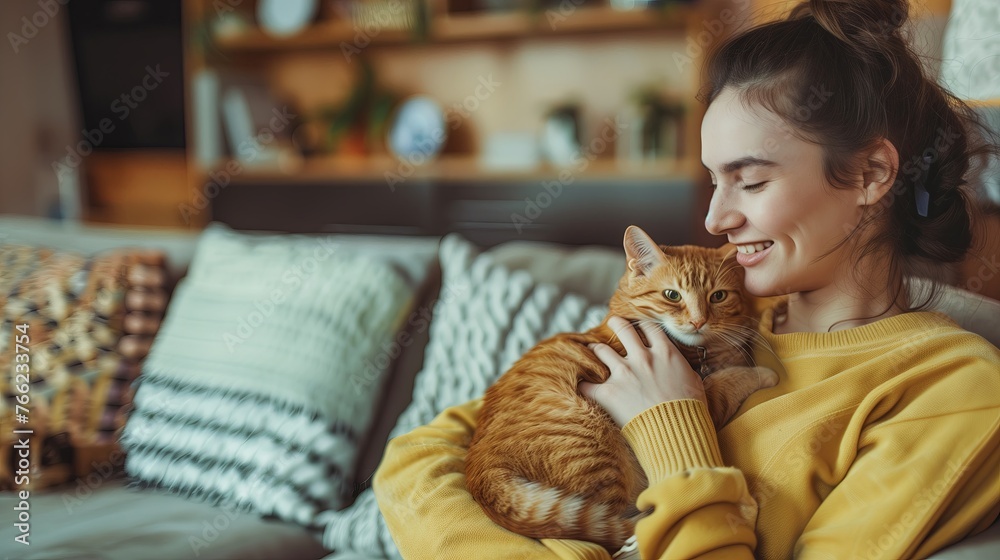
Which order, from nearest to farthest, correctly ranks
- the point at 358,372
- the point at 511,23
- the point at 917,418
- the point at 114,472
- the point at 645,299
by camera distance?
the point at 917,418 → the point at 645,299 → the point at 358,372 → the point at 114,472 → the point at 511,23

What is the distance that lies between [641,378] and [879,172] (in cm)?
34

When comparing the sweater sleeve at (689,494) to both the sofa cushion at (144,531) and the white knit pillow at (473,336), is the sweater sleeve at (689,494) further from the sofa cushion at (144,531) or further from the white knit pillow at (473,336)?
the sofa cushion at (144,531)

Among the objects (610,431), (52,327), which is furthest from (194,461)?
(610,431)

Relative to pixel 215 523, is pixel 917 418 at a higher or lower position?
higher

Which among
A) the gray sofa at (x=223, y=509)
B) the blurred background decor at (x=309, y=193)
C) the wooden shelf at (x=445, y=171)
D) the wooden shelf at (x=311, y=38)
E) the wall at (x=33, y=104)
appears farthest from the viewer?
the wall at (x=33, y=104)

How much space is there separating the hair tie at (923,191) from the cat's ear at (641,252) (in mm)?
290

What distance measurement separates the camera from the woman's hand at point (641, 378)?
A: 0.85 m

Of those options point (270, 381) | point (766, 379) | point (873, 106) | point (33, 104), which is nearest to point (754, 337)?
point (766, 379)

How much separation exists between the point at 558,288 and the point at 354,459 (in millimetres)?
485

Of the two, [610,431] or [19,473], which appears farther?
[19,473]

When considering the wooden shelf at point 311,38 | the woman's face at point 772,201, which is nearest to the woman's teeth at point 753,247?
the woman's face at point 772,201

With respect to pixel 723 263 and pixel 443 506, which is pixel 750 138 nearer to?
pixel 723 263

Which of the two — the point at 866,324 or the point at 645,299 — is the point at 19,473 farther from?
the point at 866,324

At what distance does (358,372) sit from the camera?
1468 millimetres
